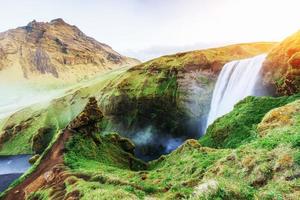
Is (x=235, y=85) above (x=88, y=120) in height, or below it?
below

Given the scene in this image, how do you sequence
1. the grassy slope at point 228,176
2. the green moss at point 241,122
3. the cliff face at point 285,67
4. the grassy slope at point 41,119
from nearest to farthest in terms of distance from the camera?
1. the grassy slope at point 228,176
2. the green moss at point 241,122
3. the cliff face at point 285,67
4. the grassy slope at point 41,119

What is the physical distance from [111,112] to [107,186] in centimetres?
7363

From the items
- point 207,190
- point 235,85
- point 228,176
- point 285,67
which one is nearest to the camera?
point 207,190

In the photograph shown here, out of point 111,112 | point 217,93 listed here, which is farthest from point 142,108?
point 217,93

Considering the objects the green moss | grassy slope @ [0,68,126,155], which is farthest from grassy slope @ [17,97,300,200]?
grassy slope @ [0,68,126,155]

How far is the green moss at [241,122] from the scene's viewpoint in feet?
145

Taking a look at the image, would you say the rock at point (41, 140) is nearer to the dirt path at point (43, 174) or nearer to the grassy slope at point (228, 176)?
the dirt path at point (43, 174)

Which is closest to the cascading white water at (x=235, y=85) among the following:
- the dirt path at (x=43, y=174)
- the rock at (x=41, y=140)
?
the dirt path at (x=43, y=174)

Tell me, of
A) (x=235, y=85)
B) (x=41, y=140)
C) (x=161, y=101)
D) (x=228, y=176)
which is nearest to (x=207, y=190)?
(x=228, y=176)

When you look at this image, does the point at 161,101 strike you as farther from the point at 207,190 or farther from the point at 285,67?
the point at 207,190

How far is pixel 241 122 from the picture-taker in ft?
150

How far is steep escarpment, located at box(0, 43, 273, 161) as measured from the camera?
85.2 meters

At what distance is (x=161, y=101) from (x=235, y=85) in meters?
26.5

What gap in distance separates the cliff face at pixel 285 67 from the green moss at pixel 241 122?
14.9ft
